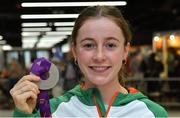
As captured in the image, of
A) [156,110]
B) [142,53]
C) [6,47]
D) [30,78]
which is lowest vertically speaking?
[142,53]

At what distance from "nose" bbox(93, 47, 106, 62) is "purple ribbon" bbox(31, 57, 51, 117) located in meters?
0.11

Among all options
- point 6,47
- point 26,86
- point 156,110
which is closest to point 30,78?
point 26,86

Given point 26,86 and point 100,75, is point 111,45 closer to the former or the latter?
point 100,75

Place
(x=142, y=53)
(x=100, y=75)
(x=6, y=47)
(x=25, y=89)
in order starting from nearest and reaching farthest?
(x=25, y=89) → (x=100, y=75) → (x=6, y=47) → (x=142, y=53)

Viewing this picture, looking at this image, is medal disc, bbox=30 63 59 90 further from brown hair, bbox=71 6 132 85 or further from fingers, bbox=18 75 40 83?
brown hair, bbox=71 6 132 85

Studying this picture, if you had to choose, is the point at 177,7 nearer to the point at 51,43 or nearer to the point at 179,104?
the point at 179,104

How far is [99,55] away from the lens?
94cm

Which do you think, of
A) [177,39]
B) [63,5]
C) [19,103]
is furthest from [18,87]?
[177,39]

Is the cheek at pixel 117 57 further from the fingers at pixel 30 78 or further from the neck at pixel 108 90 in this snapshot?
the fingers at pixel 30 78

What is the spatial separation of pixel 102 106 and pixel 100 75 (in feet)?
0.29

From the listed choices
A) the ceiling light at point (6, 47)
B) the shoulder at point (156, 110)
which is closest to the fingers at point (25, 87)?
the shoulder at point (156, 110)

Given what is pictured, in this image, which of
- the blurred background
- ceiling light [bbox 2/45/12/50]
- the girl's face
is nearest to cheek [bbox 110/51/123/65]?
the girl's face

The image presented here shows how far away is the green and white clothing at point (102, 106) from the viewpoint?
101 cm

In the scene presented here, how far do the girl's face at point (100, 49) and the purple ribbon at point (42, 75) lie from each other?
3.9 inches
